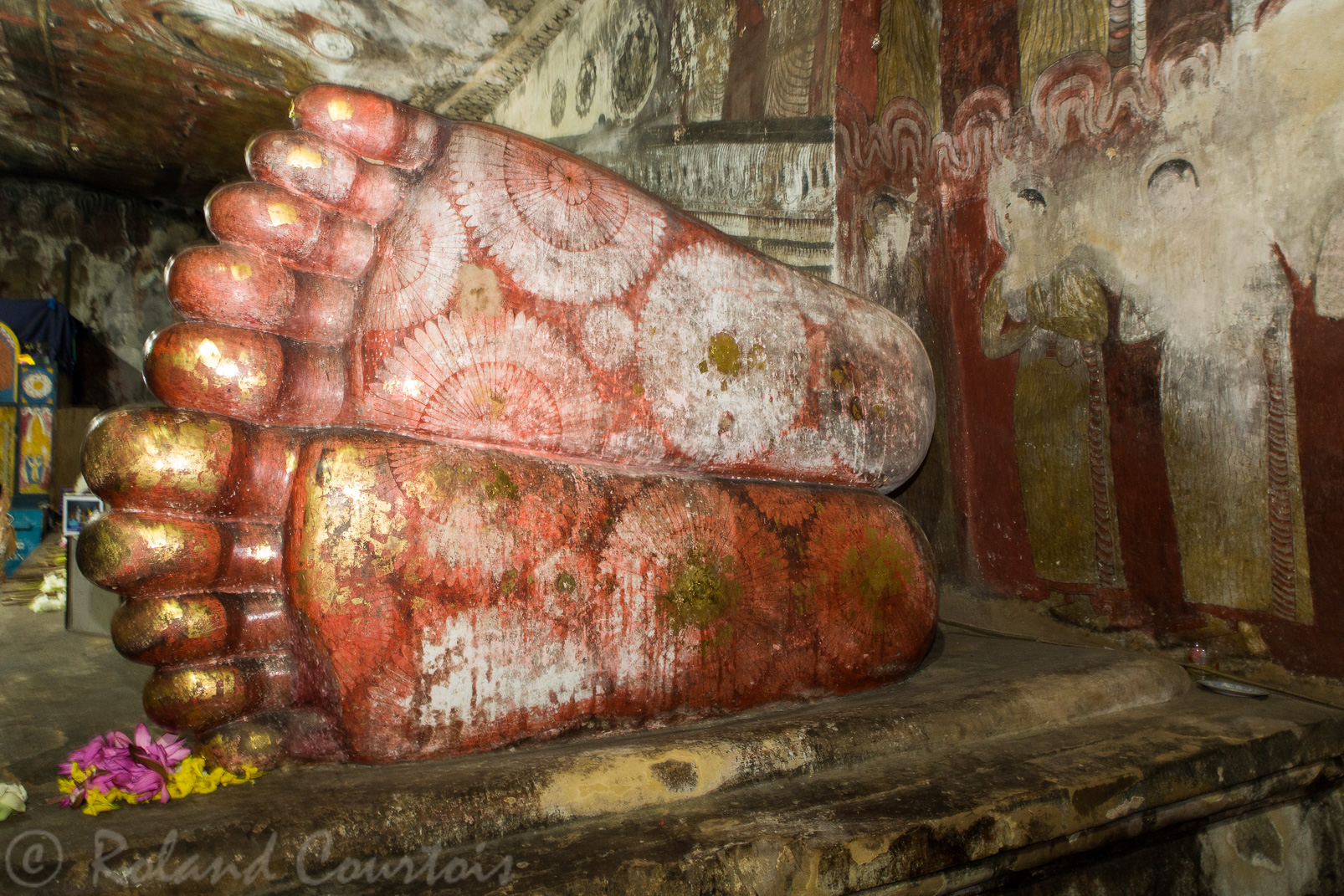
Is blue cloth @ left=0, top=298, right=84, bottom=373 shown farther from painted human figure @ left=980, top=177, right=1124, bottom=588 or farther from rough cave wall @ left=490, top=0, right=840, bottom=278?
painted human figure @ left=980, top=177, right=1124, bottom=588

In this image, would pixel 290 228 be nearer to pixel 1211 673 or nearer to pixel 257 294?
pixel 257 294

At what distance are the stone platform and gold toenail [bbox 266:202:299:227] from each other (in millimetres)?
885

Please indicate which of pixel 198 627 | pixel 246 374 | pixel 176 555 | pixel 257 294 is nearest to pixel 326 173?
pixel 257 294

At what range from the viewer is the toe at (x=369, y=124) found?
1.24 m

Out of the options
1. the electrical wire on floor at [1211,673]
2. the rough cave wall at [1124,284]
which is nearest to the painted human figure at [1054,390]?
the rough cave wall at [1124,284]

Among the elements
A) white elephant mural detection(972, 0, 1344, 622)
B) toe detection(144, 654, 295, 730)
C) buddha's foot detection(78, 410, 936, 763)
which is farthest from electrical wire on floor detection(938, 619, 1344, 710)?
toe detection(144, 654, 295, 730)

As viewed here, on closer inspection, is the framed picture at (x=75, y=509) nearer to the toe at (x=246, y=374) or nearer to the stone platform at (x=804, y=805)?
the stone platform at (x=804, y=805)

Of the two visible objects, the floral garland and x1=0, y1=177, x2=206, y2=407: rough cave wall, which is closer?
the floral garland

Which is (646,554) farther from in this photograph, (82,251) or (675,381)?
(82,251)

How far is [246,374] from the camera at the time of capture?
1.16 m

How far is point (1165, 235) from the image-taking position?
6.47ft

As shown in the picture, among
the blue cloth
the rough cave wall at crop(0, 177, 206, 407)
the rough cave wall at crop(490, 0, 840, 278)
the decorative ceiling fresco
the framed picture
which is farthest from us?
the rough cave wall at crop(0, 177, 206, 407)

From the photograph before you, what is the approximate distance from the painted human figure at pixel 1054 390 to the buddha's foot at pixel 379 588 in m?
1.37

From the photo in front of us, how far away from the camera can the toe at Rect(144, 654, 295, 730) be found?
3.64ft
